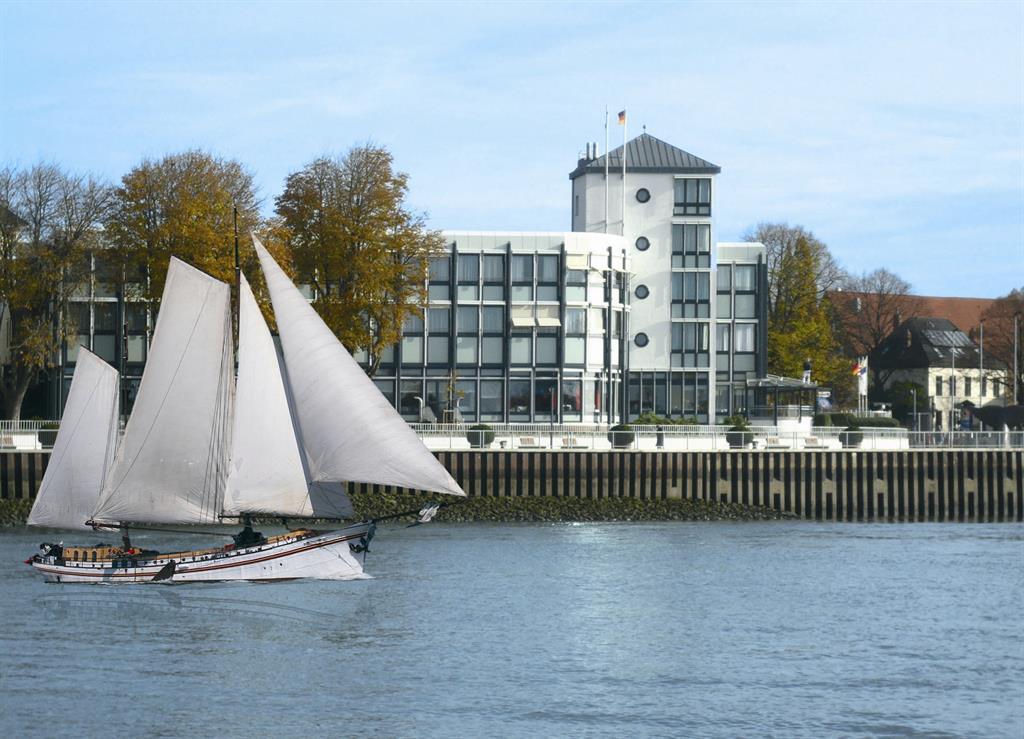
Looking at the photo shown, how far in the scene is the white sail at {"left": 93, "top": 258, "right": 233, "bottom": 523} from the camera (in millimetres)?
46094

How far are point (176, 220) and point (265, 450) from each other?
98.2 ft

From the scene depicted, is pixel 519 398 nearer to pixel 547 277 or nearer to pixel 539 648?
pixel 547 277

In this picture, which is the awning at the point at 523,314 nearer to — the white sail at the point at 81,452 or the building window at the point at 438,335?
the building window at the point at 438,335

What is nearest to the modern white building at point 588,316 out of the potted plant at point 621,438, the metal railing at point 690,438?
the metal railing at point 690,438

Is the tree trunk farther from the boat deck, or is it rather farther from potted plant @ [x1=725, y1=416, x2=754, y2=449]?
the boat deck

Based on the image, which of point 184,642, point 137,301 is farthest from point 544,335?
point 184,642

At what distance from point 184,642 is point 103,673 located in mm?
4060

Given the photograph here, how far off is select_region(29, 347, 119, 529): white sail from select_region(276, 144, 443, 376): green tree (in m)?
25.1

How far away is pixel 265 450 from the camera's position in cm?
4500

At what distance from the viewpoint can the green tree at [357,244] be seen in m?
76.2

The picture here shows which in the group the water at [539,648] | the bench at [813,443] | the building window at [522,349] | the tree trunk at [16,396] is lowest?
the water at [539,648]

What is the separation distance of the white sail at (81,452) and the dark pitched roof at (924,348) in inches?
3830

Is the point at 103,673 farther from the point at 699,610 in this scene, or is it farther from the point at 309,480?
the point at 699,610

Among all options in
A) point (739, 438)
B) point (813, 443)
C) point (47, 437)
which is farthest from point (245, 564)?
point (813, 443)
